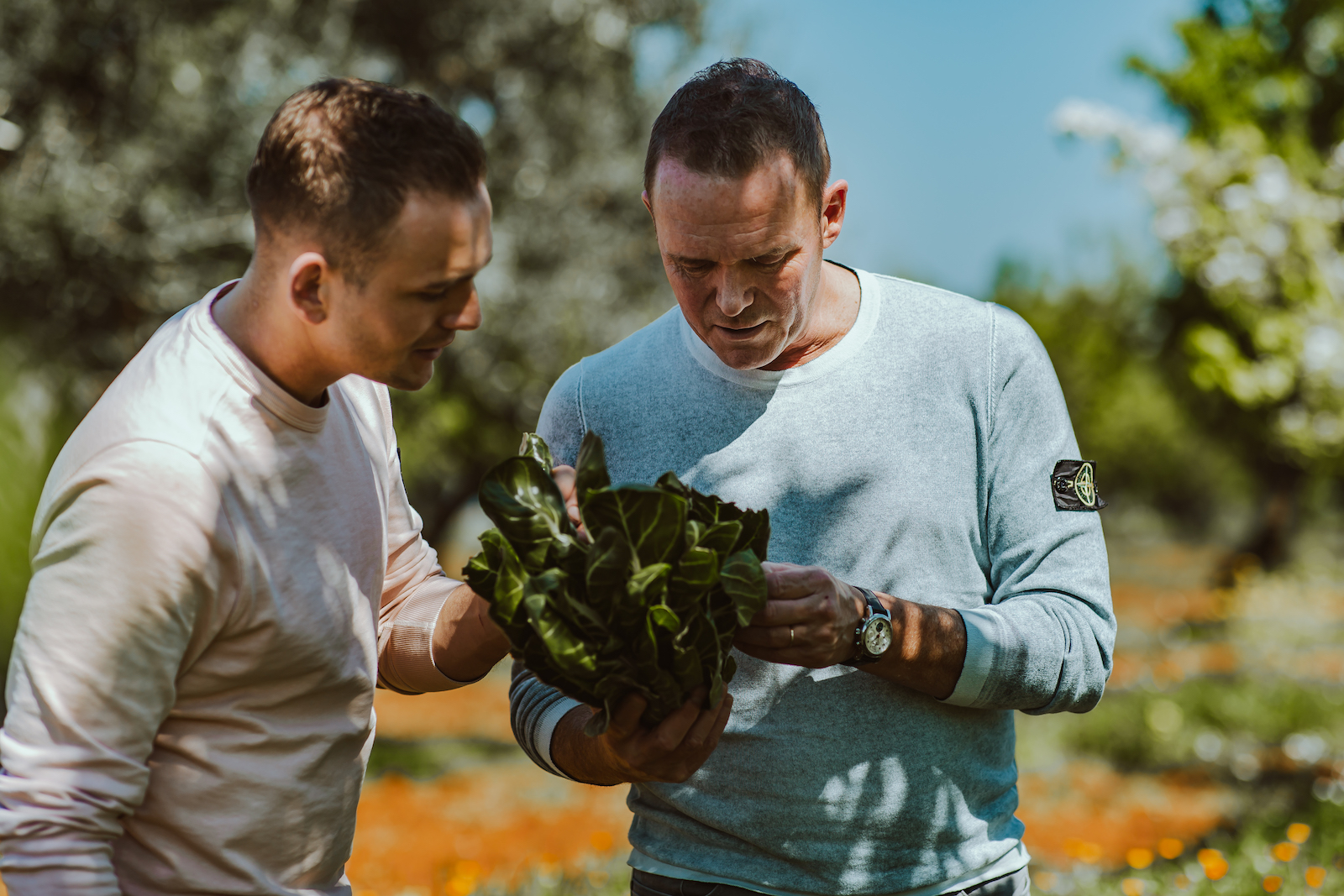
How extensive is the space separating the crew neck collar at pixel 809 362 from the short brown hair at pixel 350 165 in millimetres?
789

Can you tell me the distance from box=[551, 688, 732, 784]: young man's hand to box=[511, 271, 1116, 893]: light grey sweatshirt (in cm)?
32

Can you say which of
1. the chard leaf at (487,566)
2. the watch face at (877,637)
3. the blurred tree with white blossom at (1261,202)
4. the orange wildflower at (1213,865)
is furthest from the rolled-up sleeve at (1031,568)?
the blurred tree with white blossom at (1261,202)

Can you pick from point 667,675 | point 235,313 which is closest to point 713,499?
point 667,675

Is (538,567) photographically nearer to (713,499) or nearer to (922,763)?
(713,499)

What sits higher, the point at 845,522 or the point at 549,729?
the point at 845,522

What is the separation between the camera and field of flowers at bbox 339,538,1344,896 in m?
4.61

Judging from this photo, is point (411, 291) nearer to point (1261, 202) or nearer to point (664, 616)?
point (664, 616)

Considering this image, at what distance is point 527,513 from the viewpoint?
176cm

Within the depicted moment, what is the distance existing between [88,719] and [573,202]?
8794 mm

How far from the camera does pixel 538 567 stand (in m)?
1.76

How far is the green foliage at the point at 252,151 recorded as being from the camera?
22.7 ft

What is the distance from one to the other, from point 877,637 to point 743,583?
0.38m

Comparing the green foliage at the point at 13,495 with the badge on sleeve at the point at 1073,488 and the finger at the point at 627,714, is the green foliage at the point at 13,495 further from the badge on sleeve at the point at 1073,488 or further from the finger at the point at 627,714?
the badge on sleeve at the point at 1073,488

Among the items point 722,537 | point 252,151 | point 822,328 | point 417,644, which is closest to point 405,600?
point 417,644
